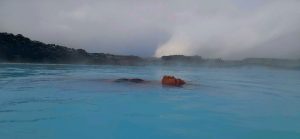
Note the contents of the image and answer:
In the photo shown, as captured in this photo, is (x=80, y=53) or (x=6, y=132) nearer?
(x=6, y=132)

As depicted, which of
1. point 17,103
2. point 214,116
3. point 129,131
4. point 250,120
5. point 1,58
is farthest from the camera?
point 1,58

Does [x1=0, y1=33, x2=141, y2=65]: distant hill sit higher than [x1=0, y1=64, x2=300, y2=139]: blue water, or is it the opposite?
[x1=0, y1=33, x2=141, y2=65]: distant hill

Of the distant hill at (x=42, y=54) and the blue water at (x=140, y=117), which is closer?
the blue water at (x=140, y=117)

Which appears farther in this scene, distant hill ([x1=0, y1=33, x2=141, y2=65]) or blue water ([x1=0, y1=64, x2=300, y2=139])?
distant hill ([x1=0, y1=33, x2=141, y2=65])

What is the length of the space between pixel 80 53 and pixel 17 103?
A: 3996 cm

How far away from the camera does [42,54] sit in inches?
1587

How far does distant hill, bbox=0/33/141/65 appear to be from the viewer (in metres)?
37.6

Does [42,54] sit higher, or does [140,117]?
[42,54]

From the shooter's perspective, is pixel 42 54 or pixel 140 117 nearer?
pixel 140 117

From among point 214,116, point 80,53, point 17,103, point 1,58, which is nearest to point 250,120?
point 214,116

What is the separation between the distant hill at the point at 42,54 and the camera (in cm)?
3760

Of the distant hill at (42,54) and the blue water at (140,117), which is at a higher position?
the distant hill at (42,54)

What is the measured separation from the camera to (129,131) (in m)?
5.78

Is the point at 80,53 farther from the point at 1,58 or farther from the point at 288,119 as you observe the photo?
the point at 288,119
